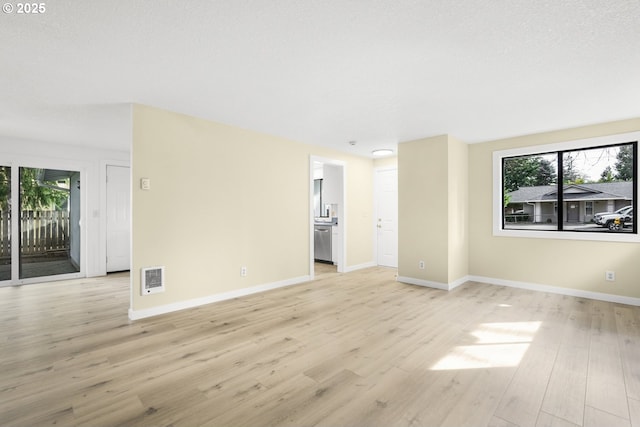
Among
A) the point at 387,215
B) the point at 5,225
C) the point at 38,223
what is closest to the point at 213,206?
the point at 387,215

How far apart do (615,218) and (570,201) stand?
530 millimetres

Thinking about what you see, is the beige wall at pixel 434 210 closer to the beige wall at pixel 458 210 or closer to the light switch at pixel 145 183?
the beige wall at pixel 458 210

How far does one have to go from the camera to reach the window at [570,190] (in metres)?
3.99

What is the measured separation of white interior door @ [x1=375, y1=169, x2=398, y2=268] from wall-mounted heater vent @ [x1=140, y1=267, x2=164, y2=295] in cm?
439

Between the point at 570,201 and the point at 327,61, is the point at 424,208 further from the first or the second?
the point at 327,61

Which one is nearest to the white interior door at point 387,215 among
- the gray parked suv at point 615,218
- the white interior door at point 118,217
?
the gray parked suv at point 615,218

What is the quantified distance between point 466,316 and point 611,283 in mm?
2280

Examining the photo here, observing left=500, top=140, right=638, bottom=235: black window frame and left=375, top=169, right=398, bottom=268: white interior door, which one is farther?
left=375, top=169, right=398, bottom=268: white interior door

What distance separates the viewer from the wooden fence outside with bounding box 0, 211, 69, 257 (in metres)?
5.02

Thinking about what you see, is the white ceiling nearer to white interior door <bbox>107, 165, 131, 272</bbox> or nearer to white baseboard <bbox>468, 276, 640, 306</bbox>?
white interior door <bbox>107, 165, 131, 272</bbox>

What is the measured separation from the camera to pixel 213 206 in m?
4.01

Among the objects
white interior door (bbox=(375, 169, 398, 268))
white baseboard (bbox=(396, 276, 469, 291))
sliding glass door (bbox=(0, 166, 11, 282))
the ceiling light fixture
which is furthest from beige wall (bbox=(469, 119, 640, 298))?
sliding glass door (bbox=(0, 166, 11, 282))

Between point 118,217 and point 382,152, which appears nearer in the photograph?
point 382,152

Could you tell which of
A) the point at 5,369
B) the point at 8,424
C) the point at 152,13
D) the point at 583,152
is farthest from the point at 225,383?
the point at 583,152
